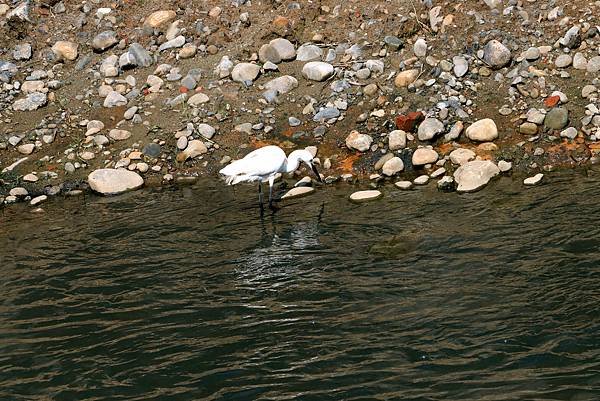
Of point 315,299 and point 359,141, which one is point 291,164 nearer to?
point 359,141

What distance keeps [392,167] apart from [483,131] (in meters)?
1.76

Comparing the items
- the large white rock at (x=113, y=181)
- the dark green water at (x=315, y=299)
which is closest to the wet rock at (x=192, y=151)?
the large white rock at (x=113, y=181)

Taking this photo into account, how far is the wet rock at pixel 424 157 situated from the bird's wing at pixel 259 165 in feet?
7.45

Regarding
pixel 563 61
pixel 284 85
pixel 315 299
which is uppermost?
pixel 284 85

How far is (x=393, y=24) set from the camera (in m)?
15.9

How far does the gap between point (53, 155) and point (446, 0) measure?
8.72m

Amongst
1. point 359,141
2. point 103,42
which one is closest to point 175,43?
point 103,42

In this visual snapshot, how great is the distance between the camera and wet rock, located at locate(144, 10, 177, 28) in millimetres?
17625

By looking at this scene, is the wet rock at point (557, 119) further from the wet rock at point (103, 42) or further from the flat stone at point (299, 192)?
the wet rock at point (103, 42)

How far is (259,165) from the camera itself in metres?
12.1

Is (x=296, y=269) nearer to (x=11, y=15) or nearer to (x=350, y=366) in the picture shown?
(x=350, y=366)

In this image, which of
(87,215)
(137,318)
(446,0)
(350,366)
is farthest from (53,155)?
(350,366)

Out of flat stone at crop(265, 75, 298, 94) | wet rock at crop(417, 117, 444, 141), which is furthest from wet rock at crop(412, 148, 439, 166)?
flat stone at crop(265, 75, 298, 94)

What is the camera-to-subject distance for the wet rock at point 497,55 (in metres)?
14.2
